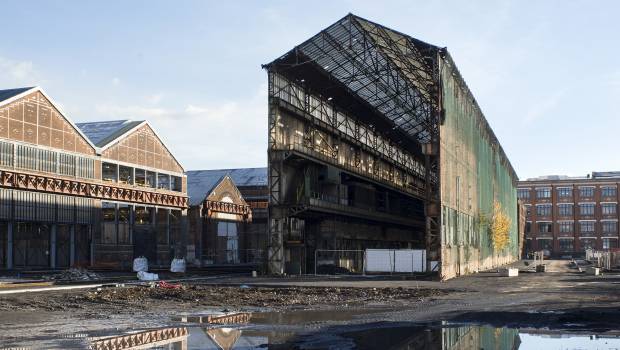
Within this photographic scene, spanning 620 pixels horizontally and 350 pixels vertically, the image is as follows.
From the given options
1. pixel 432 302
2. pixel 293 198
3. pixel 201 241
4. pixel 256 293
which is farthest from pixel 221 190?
pixel 432 302

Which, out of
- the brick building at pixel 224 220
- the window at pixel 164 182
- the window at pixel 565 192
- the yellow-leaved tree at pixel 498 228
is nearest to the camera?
the window at pixel 164 182

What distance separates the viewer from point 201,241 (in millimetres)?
77562

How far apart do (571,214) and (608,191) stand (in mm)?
8035

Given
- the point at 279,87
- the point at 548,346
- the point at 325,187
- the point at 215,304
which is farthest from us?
the point at 325,187

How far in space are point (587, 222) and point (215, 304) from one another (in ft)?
420

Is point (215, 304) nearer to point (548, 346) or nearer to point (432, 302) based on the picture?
point (432, 302)

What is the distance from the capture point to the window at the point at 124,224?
215 feet

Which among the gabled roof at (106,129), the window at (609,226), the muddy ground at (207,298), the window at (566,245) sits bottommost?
the window at (566,245)

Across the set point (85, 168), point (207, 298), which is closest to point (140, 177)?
point (85, 168)

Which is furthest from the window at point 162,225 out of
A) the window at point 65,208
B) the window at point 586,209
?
the window at point 586,209

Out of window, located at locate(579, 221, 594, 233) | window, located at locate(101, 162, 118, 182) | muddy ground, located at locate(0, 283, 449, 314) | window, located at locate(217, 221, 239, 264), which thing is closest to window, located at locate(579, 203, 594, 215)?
window, located at locate(579, 221, 594, 233)

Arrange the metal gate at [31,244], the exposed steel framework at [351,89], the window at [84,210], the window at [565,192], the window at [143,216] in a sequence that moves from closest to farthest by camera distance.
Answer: the exposed steel framework at [351,89]
the metal gate at [31,244]
the window at [84,210]
the window at [143,216]
the window at [565,192]

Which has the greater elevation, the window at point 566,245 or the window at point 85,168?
the window at point 85,168

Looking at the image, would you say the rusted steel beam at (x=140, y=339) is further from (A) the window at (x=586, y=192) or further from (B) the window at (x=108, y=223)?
(A) the window at (x=586, y=192)
